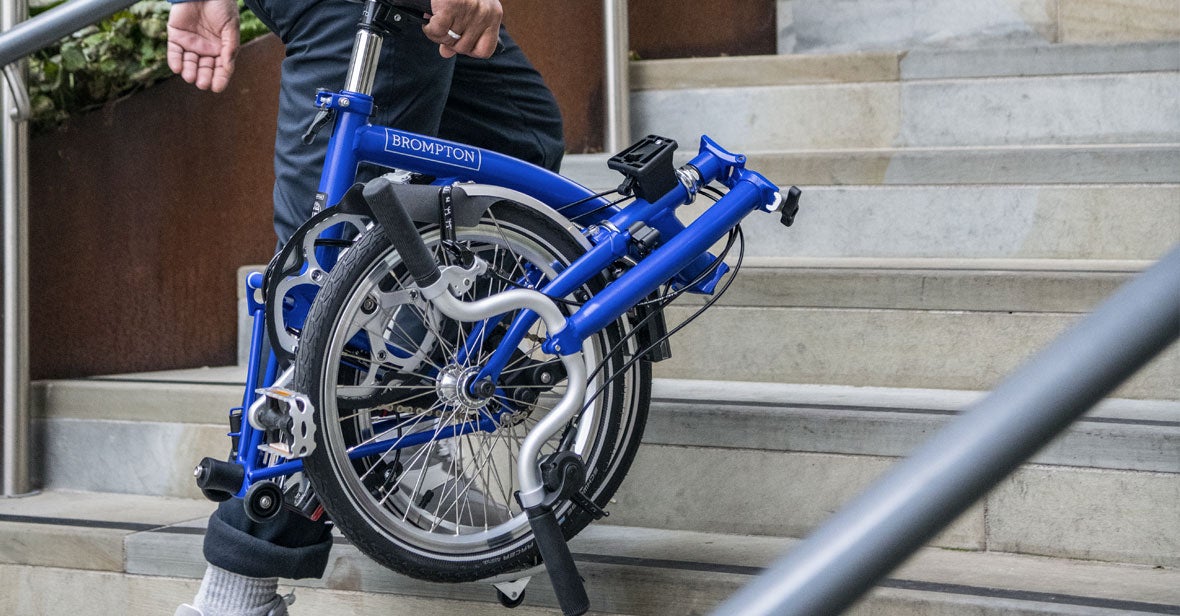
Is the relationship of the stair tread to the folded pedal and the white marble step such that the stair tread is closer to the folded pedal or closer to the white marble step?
the white marble step

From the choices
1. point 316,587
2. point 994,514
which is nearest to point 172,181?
point 316,587

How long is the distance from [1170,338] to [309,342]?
35.8 inches

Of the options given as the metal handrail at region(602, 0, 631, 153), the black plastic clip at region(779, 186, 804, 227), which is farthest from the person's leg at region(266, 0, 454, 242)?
the metal handrail at region(602, 0, 631, 153)

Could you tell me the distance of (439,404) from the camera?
4.33 feet

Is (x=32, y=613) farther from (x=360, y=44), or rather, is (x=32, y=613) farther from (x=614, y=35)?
(x=614, y=35)

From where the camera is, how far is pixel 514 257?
4.42 feet

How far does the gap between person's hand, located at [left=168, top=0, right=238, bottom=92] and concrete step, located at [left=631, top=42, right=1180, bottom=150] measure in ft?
5.34

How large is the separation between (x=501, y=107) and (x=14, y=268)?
0.99 metres

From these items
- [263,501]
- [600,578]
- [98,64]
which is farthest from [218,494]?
[98,64]

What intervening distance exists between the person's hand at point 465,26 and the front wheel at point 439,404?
18 centimetres

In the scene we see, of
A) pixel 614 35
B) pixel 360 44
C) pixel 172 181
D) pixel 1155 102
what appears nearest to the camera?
pixel 360 44

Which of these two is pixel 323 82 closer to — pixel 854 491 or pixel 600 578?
pixel 600 578

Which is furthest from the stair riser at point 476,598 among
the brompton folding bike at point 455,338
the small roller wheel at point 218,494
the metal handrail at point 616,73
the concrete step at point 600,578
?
the metal handrail at point 616,73

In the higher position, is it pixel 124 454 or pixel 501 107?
pixel 501 107
